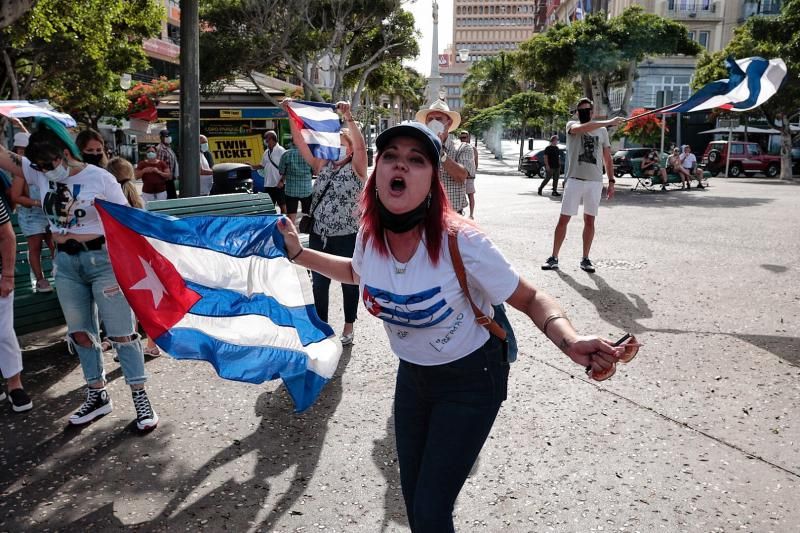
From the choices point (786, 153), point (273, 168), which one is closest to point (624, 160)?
point (786, 153)

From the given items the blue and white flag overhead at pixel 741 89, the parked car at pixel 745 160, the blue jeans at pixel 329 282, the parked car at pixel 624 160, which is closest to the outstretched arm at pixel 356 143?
the blue jeans at pixel 329 282

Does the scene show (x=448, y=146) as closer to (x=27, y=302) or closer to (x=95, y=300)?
(x=95, y=300)

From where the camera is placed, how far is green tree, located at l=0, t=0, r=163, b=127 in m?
17.6

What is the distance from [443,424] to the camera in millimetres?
2322

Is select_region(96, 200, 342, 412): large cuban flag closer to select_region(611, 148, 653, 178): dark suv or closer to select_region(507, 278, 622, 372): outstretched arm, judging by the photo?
select_region(507, 278, 622, 372): outstretched arm

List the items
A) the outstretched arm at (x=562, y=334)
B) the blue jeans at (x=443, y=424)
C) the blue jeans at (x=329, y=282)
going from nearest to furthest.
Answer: the outstretched arm at (x=562, y=334) → the blue jeans at (x=443, y=424) → the blue jeans at (x=329, y=282)

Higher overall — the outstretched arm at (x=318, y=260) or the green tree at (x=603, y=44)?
the green tree at (x=603, y=44)

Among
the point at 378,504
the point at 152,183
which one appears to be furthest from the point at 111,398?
the point at 152,183

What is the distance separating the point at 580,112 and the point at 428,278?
6441 mm

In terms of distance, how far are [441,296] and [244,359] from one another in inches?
68.9

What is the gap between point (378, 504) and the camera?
11.1ft

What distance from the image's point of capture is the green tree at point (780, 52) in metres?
25.1

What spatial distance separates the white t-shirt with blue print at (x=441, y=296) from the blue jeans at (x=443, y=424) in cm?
6

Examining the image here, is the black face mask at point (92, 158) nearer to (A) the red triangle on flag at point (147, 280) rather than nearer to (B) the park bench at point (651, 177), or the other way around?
(A) the red triangle on flag at point (147, 280)
